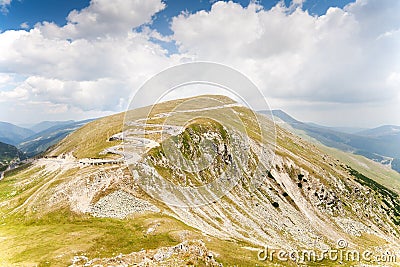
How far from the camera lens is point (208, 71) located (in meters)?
28.4

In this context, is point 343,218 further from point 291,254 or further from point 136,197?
point 136,197

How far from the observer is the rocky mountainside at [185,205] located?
5233 cm

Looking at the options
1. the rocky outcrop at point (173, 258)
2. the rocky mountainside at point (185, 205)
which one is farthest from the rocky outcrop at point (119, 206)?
the rocky outcrop at point (173, 258)

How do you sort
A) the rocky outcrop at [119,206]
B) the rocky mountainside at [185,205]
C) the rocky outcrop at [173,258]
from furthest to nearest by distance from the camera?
the rocky outcrop at [119,206] < the rocky mountainside at [185,205] < the rocky outcrop at [173,258]

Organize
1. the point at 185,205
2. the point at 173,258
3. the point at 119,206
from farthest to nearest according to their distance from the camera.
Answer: the point at 185,205 < the point at 119,206 < the point at 173,258

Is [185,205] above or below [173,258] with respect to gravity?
below

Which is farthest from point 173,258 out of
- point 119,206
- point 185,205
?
point 185,205

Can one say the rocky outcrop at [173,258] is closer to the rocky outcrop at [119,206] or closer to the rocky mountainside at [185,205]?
the rocky mountainside at [185,205]

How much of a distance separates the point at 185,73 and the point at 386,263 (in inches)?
3770

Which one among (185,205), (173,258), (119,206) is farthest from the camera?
(185,205)

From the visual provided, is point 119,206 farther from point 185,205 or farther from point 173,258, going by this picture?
point 173,258

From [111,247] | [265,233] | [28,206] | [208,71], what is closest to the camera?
[208,71]

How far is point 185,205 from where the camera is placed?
289 ft

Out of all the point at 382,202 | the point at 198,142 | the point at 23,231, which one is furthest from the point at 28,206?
the point at 382,202
